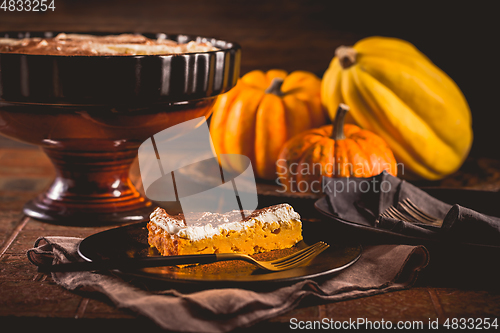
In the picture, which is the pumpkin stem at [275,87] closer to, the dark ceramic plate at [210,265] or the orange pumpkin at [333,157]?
the orange pumpkin at [333,157]

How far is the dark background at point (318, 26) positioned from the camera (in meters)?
1.90

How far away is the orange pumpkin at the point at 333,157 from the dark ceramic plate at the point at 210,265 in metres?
0.46

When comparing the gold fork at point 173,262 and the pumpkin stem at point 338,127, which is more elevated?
the pumpkin stem at point 338,127

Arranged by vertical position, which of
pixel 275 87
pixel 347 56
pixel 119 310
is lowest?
pixel 119 310

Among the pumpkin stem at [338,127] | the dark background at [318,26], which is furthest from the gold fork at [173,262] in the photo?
the dark background at [318,26]

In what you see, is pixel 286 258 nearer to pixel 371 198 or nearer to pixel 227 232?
pixel 227 232

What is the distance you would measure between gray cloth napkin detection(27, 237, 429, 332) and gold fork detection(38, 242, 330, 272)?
0.04m

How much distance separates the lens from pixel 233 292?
774mm

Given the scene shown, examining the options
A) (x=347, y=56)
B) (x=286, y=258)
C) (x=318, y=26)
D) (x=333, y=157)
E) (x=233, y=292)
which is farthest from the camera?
(x=318, y=26)

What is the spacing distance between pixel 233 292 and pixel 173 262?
10 centimetres

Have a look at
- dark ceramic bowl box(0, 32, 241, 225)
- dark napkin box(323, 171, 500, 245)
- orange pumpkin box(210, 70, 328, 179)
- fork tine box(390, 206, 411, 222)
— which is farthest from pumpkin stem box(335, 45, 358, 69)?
fork tine box(390, 206, 411, 222)

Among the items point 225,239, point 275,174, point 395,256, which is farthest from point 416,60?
point 225,239

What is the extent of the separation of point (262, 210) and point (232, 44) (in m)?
0.52

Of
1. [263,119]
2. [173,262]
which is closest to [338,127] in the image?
[263,119]
